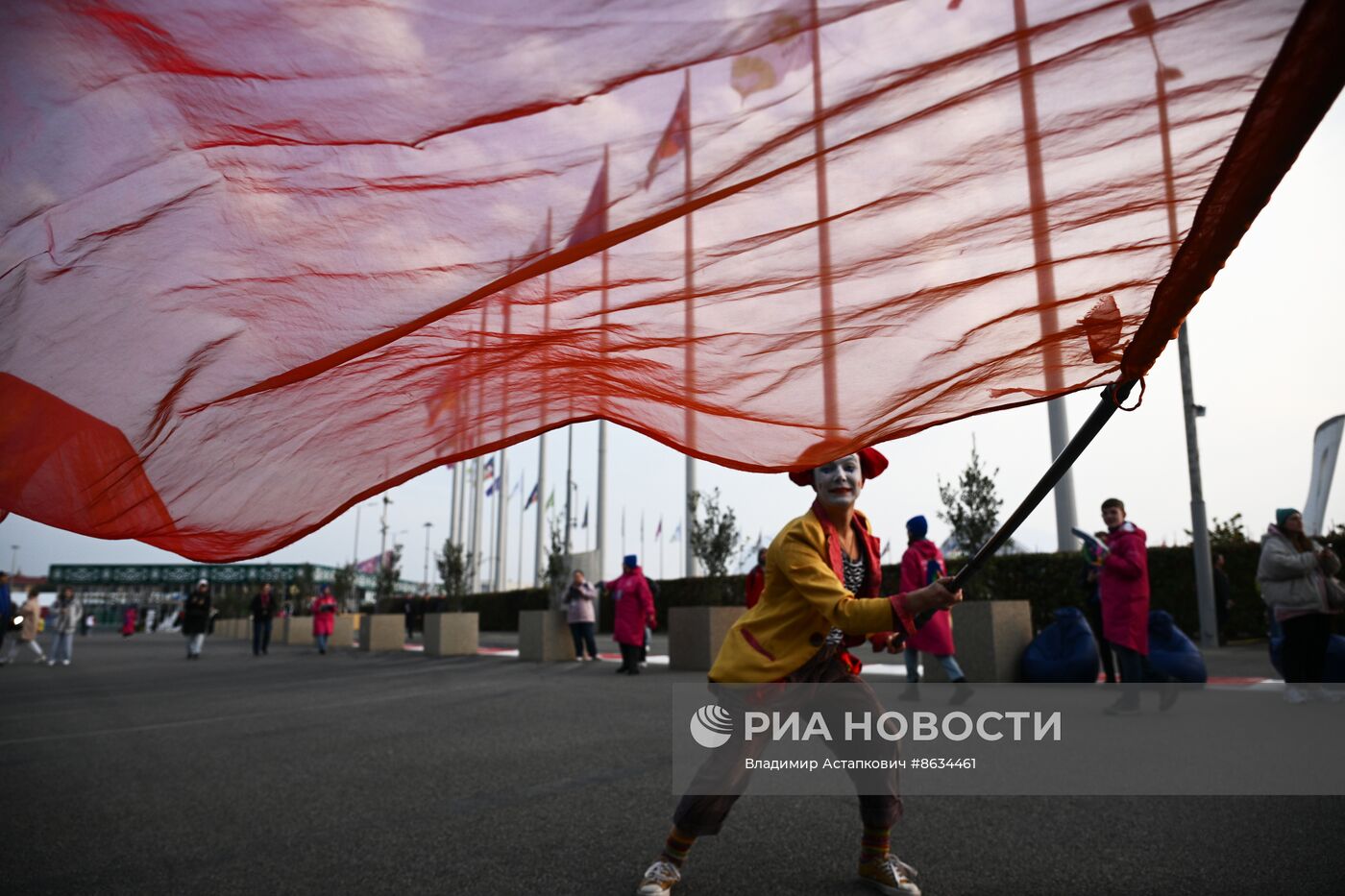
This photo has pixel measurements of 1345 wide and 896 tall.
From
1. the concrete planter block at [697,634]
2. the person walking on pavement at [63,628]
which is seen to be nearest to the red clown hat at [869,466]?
the concrete planter block at [697,634]

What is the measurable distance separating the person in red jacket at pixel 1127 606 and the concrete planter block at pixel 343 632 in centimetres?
2794

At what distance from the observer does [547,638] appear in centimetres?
1819

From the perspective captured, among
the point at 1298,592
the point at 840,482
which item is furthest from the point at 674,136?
the point at 1298,592

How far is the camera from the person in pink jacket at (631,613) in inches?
550

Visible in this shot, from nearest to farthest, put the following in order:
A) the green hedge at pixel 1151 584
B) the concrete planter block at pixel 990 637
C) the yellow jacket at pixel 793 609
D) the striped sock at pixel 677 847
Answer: the yellow jacket at pixel 793 609 → the striped sock at pixel 677 847 → the concrete planter block at pixel 990 637 → the green hedge at pixel 1151 584

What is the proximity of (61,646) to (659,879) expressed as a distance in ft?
80.1

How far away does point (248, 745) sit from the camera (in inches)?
307

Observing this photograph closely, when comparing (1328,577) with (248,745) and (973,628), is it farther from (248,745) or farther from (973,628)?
(248,745)

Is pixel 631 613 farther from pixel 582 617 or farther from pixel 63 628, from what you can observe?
pixel 63 628

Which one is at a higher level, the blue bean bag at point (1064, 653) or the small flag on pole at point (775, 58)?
the small flag on pole at point (775, 58)

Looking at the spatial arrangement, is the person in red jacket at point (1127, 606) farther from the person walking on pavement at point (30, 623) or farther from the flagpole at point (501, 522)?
the flagpole at point (501, 522)

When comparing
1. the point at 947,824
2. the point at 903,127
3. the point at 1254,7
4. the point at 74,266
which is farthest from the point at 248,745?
the point at 1254,7

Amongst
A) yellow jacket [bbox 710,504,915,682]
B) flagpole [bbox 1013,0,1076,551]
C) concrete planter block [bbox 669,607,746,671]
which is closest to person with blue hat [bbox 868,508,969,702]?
concrete planter block [bbox 669,607,746,671]

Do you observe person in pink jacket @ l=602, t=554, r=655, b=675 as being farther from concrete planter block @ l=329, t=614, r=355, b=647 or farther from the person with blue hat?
concrete planter block @ l=329, t=614, r=355, b=647
